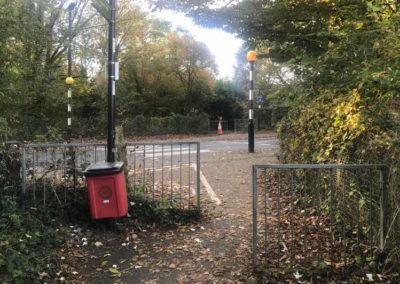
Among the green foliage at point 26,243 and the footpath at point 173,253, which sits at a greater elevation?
the green foliage at point 26,243

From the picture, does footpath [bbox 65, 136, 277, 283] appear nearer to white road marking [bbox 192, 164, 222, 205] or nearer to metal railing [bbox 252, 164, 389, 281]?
metal railing [bbox 252, 164, 389, 281]

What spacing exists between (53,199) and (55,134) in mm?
1590

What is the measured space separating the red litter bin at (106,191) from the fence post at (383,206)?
3.07 m

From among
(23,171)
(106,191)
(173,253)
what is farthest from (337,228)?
(23,171)

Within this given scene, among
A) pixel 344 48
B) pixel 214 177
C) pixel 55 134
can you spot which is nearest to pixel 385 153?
pixel 344 48

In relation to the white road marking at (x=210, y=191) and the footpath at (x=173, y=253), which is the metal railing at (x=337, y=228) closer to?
the footpath at (x=173, y=253)

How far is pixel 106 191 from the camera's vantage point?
549 centimetres

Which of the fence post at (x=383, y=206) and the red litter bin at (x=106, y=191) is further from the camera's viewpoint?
the red litter bin at (x=106, y=191)

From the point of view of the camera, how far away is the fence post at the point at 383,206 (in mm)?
4203

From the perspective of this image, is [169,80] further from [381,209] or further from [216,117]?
[381,209]

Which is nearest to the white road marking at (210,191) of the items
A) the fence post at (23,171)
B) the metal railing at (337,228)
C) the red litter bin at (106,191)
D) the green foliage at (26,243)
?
the metal railing at (337,228)

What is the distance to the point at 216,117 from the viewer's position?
138 feet

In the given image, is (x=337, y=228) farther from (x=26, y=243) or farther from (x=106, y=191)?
(x=26, y=243)

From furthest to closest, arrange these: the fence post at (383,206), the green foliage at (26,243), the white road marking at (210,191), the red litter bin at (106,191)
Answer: the white road marking at (210,191), the red litter bin at (106,191), the fence post at (383,206), the green foliage at (26,243)
